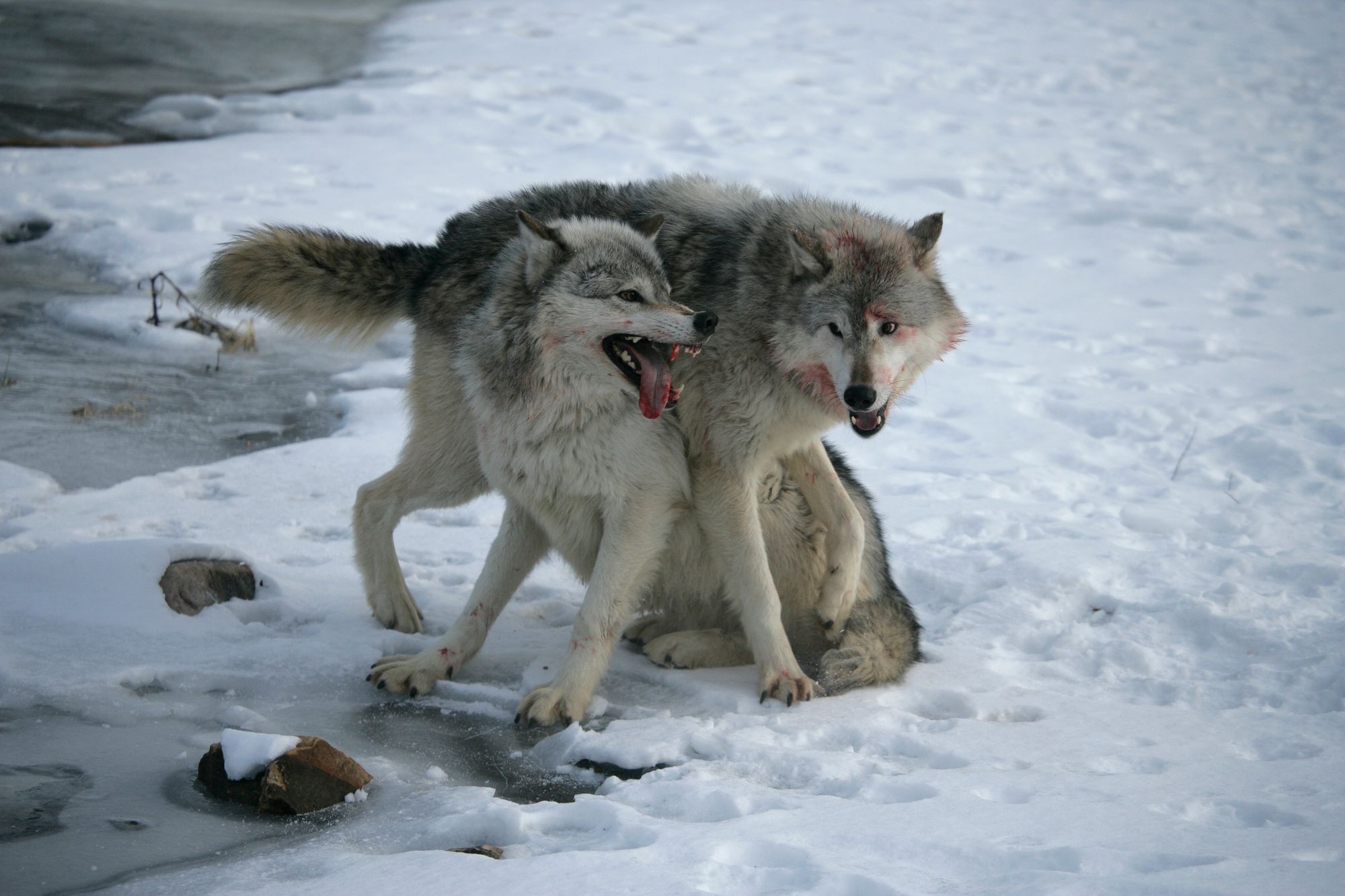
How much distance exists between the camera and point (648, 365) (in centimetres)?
416

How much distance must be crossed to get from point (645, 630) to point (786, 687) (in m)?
0.96

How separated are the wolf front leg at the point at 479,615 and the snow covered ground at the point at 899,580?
0.12 metres

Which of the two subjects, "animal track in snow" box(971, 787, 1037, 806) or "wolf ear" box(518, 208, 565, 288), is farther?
"wolf ear" box(518, 208, 565, 288)

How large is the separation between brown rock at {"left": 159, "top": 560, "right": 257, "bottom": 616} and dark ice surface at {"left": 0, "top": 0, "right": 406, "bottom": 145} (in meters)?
8.36

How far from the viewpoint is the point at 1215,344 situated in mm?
9062

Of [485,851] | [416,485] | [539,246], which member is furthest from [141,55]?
[485,851]

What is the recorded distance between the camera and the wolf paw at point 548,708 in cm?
407

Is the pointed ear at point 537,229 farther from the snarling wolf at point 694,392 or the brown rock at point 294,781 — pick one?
the brown rock at point 294,781

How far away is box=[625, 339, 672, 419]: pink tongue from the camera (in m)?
4.12

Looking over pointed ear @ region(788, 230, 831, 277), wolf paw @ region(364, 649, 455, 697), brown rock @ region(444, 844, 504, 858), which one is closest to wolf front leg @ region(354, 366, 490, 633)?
wolf paw @ region(364, 649, 455, 697)

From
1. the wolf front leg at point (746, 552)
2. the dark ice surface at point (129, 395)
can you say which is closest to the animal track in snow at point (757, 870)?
the wolf front leg at point (746, 552)

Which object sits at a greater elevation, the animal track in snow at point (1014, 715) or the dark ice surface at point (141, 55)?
the dark ice surface at point (141, 55)

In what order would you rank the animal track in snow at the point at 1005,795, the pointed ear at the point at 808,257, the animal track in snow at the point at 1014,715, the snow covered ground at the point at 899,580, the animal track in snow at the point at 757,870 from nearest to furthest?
the animal track in snow at the point at 757,870
the snow covered ground at the point at 899,580
the animal track in snow at the point at 1005,795
the animal track in snow at the point at 1014,715
the pointed ear at the point at 808,257

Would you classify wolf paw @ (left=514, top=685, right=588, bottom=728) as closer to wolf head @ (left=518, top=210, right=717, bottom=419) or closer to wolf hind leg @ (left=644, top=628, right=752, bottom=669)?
wolf hind leg @ (left=644, top=628, right=752, bottom=669)
